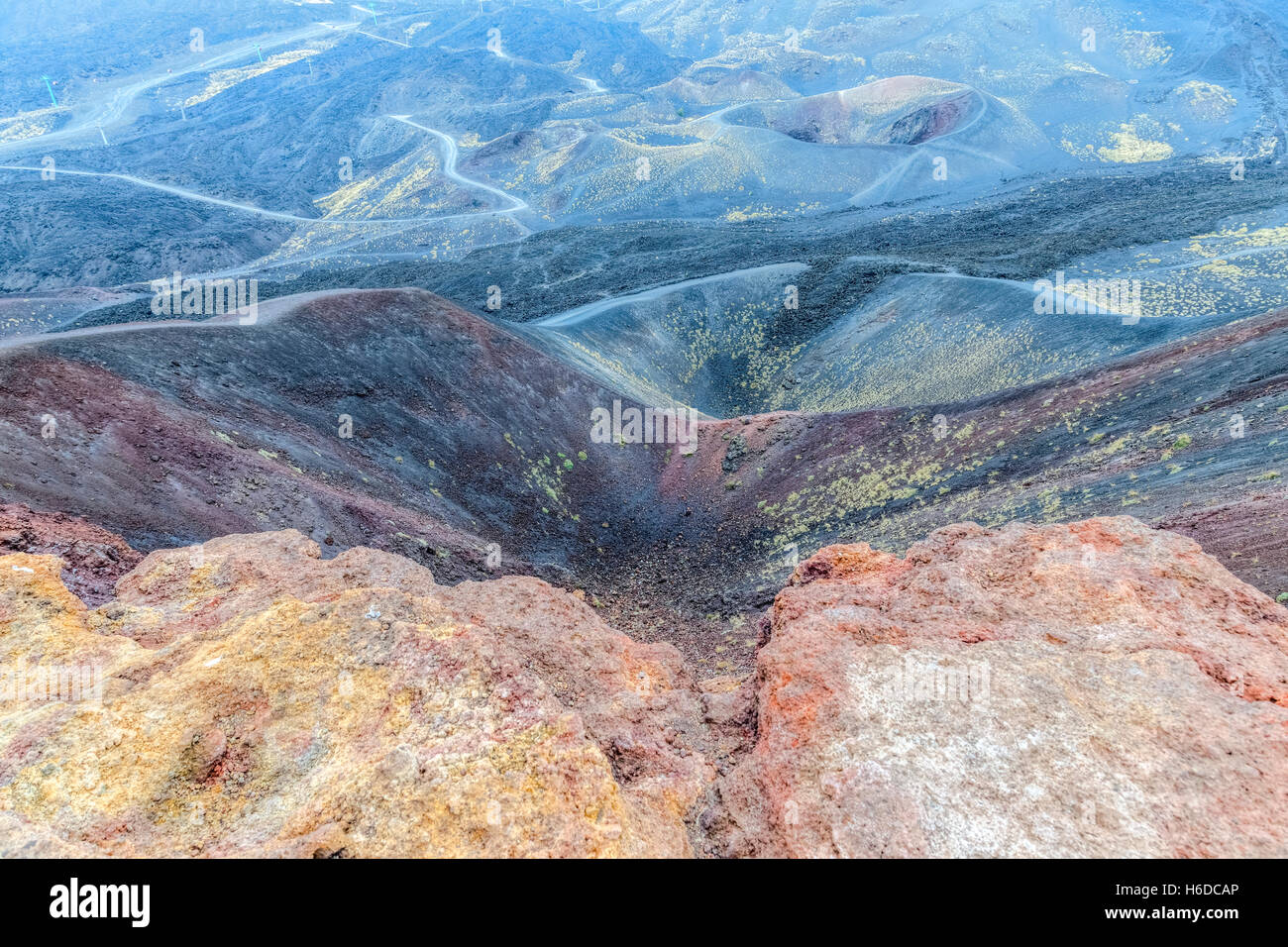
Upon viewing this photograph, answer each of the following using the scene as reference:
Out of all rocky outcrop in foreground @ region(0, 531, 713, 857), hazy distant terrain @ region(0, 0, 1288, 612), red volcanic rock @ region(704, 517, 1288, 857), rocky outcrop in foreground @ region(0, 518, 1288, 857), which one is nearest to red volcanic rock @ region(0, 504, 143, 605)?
rocky outcrop in foreground @ region(0, 518, 1288, 857)

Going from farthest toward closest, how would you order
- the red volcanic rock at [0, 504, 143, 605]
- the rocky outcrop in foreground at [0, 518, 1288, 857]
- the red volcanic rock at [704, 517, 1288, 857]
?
the red volcanic rock at [0, 504, 143, 605]
the rocky outcrop in foreground at [0, 518, 1288, 857]
the red volcanic rock at [704, 517, 1288, 857]

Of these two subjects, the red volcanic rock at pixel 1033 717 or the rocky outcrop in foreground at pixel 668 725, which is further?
the rocky outcrop in foreground at pixel 668 725

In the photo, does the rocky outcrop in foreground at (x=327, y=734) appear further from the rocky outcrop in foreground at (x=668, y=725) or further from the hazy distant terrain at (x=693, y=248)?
the hazy distant terrain at (x=693, y=248)

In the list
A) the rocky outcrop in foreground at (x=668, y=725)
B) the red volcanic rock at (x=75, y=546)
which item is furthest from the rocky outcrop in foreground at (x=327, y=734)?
the red volcanic rock at (x=75, y=546)

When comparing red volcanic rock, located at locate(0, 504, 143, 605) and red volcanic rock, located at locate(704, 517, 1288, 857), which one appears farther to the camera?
red volcanic rock, located at locate(0, 504, 143, 605)

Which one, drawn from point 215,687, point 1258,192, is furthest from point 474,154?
point 215,687

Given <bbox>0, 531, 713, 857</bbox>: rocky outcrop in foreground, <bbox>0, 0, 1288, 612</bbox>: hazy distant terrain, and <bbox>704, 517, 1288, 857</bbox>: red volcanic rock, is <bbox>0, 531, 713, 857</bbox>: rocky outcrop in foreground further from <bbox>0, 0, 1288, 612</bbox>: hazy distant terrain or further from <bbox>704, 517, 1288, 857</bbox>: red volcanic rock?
<bbox>0, 0, 1288, 612</bbox>: hazy distant terrain

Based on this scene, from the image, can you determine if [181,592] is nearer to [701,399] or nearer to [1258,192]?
[701,399]
